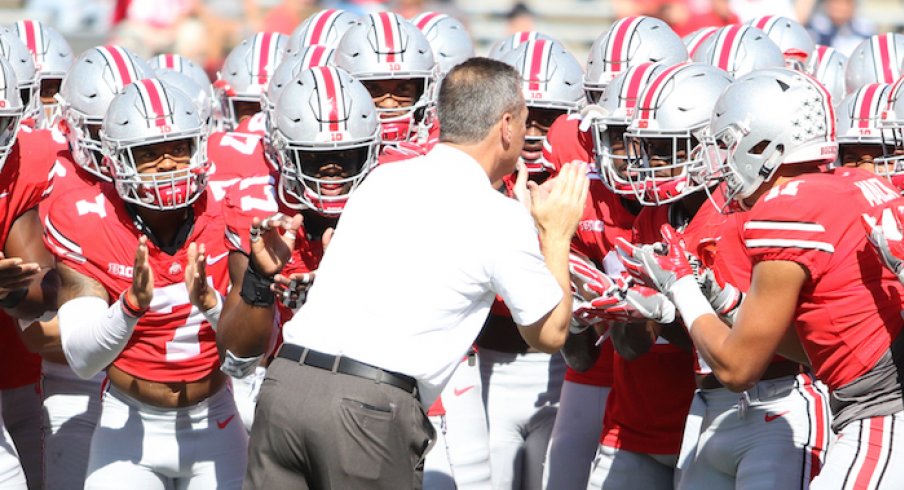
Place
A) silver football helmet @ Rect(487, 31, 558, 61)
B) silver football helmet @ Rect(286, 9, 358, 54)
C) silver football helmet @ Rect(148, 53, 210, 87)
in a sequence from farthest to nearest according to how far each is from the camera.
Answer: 1. silver football helmet @ Rect(148, 53, 210, 87)
2. silver football helmet @ Rect(286, 9, 358, 54)
3. silver football helmet @ Rect(487, 31, 558, 61)

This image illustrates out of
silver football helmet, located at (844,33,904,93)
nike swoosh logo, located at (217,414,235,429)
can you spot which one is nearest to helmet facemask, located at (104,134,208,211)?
nike swoosh logo, located at (217,414,235,429)

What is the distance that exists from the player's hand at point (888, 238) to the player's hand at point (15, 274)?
2604 mm

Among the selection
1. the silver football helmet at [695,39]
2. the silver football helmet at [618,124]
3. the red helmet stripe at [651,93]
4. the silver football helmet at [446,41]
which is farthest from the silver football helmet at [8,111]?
the silver football helmet at [695,39]

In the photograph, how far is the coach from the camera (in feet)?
12.4

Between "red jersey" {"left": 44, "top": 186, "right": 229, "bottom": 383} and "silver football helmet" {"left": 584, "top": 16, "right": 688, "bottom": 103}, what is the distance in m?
2.06

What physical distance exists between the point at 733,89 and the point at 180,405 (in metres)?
2.23

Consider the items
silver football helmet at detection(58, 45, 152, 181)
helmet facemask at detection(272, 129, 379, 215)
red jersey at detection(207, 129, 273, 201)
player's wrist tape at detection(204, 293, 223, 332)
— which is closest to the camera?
player's wrist tape at detection(204, 293, 223, 332)

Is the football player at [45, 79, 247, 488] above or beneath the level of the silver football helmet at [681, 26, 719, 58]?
beneath

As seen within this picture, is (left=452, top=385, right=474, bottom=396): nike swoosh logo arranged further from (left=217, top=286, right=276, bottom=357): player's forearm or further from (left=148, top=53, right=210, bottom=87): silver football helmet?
(left=148, top=53, right=210, bottom=87): silver football helmet

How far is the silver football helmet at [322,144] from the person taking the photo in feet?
16.1

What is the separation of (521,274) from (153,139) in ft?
5.96

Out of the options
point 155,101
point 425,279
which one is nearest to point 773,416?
point 425,279

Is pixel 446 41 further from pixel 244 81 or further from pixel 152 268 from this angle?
pixel 152 268

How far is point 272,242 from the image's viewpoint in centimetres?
453
